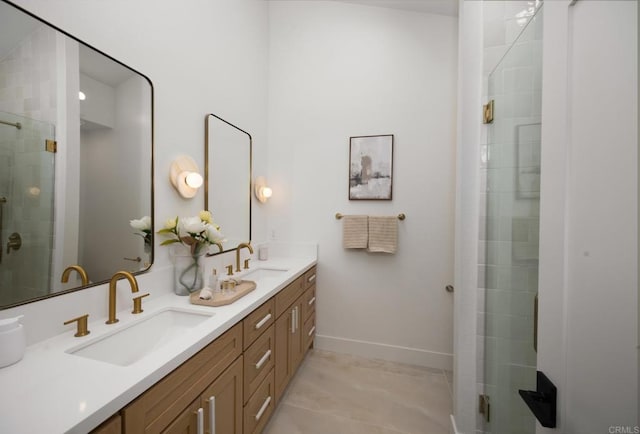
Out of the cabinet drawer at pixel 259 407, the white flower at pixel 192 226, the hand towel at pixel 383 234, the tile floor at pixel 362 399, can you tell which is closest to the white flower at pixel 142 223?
the white flower at pixel 192 226

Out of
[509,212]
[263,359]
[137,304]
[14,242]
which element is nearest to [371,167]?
[509,212]

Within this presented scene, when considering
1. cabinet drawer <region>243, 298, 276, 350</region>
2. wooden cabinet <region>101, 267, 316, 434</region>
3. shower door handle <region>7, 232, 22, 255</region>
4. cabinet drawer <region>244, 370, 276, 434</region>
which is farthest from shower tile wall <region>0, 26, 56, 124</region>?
cabinet drawer <region>244, 370, 276, 434</region>

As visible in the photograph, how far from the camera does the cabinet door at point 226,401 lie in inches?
37.2

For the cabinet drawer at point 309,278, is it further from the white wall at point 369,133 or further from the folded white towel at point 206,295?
the folded white towel at point 206,295

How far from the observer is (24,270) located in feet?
2.77

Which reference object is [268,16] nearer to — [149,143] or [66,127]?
[149,143]

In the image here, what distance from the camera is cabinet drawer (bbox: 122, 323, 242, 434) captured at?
0.68m

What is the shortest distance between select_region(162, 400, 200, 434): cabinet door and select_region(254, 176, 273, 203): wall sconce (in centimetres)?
172

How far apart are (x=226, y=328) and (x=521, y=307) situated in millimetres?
1275

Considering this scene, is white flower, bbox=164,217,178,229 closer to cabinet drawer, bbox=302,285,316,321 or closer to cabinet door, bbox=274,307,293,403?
cabinet door, bbox=274,307,293,403

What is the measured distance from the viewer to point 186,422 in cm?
86

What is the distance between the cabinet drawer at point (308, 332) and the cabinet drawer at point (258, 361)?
620 mm

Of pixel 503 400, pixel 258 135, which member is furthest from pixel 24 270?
pixel 503 400

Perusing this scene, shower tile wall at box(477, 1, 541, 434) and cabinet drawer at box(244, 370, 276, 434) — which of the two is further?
cabinet drawer at box(244, 370, 276, 434)
